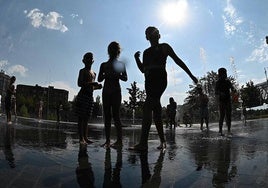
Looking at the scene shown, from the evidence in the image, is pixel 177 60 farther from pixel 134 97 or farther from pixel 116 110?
pixel 134 97

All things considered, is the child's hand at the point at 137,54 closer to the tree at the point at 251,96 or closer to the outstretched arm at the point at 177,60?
the outstretched arm at the point at 177,60

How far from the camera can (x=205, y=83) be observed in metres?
64.6

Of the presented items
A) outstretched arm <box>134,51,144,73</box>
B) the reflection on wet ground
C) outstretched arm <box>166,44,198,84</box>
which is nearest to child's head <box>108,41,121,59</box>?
outstretched arm <box>134,51,144,73</box>

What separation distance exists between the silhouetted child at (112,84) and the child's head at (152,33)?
2.59 ft

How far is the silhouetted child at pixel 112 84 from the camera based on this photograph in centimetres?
541

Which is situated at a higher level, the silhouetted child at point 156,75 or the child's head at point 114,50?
the child's head at point 114,50

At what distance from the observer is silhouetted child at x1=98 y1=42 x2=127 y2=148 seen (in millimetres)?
5406

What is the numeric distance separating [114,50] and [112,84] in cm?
65

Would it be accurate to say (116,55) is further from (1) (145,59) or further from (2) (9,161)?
(2) (9,161)

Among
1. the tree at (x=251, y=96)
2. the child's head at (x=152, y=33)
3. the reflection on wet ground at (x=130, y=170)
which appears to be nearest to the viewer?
the reflection on wet ground at (x=130, y=170)

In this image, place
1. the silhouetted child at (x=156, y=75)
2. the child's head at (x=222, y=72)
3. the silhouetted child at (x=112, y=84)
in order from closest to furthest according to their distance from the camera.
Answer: the silhouetted child at (x=156, y=75), the silhouetted child at (x=112, y=84), the child's head at (x=222, y=72)

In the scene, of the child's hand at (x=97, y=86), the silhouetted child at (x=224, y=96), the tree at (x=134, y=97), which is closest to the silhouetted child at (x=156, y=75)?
the child's hand at (x=97, y=86)

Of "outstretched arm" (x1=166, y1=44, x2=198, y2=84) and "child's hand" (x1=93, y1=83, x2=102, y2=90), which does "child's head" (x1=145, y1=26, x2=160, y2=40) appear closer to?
"outstretched arm" (x1=166, y1=44, x2=198, y2=84)

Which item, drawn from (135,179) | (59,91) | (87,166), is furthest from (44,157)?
(59,91)
